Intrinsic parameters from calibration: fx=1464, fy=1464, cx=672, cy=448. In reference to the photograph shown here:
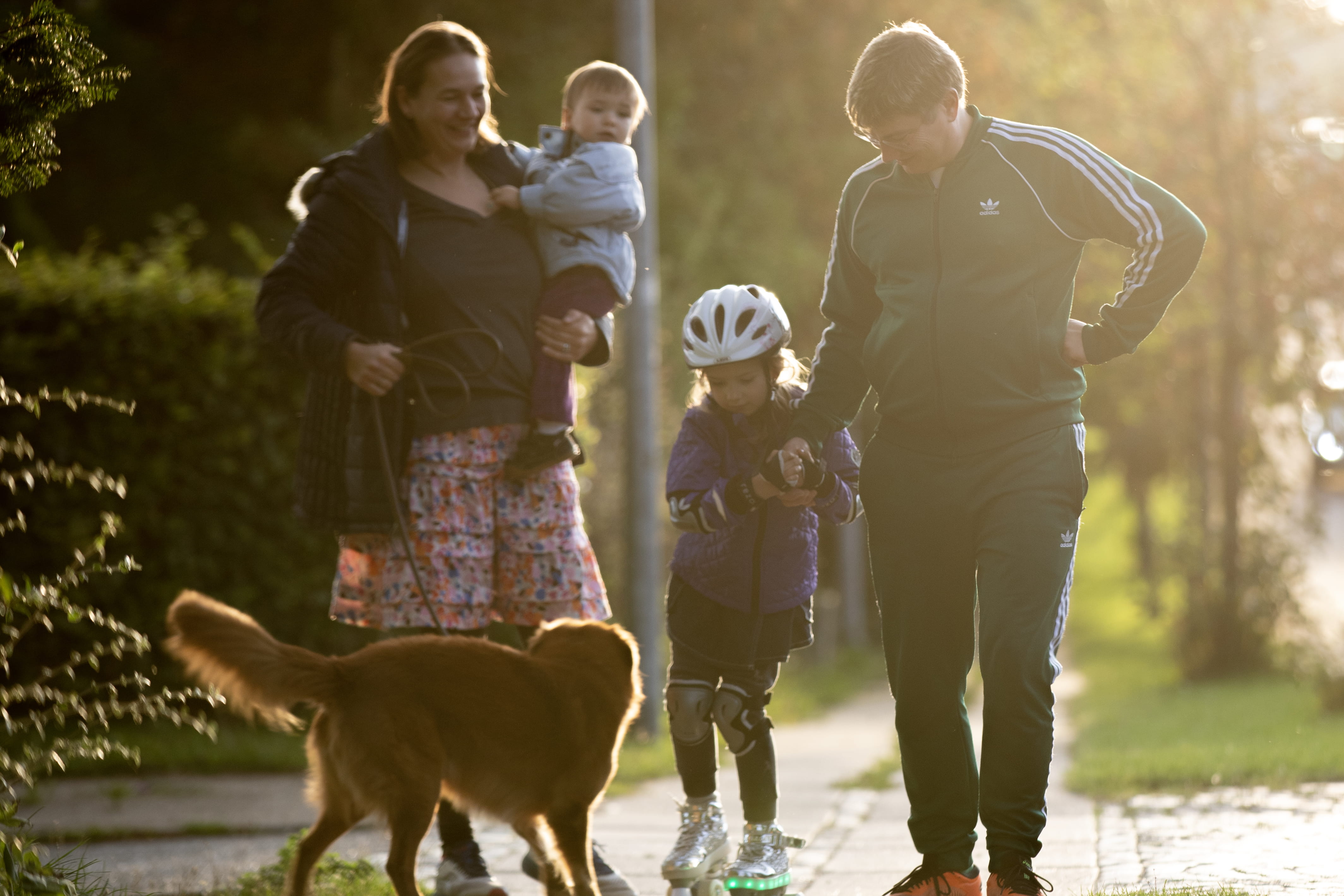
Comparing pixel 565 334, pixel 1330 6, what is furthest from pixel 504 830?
pixel 1330 6

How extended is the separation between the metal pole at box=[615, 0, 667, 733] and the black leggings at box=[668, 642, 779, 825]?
422cm

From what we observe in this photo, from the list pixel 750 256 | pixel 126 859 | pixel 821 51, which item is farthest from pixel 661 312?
pixel 126 859

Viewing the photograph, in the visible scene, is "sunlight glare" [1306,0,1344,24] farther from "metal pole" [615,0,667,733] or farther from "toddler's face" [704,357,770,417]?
"toddler's face" [704,357,770,417]

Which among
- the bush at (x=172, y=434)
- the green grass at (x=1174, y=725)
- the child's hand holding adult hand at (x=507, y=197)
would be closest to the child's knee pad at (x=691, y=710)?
the child's hand holding adult hand at (x=507, y=197)

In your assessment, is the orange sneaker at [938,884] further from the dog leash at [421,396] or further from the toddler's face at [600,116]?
the toddler's face at [600,116]

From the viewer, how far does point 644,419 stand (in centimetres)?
845

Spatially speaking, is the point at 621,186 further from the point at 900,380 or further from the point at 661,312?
the point at 661,312

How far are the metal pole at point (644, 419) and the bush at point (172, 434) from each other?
65.4 inches

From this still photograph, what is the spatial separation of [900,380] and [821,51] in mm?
12403

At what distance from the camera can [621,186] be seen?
170 inches

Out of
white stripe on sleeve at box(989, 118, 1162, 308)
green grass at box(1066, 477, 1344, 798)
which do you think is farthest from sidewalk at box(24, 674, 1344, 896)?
white stripe on sleeve at box(989, 118, 1162, 308)

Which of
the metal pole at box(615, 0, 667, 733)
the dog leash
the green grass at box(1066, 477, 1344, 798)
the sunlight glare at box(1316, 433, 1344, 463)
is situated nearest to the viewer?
the dog leash

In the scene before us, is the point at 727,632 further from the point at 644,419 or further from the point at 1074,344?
the point at 644,419

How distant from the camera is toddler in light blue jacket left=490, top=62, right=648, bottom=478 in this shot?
4.17 meters
